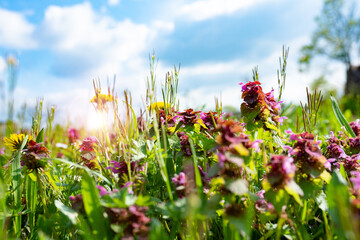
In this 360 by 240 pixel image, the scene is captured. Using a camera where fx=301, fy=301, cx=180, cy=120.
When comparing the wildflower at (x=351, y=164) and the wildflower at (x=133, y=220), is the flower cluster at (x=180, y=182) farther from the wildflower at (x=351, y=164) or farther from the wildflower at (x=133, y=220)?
the wildflower at (x=351, y=164)

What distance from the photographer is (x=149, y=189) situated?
59.1 inches

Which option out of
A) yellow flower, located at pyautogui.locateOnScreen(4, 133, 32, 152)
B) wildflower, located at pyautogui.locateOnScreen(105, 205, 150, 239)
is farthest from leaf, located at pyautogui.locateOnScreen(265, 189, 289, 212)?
yellow flower, located at pyautogui.locateOnScreen(4, 133, 32, 152)

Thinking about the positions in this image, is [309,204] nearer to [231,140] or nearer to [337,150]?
[337,150]

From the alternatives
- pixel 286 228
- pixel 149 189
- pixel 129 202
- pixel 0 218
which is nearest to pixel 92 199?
pixel 129 202

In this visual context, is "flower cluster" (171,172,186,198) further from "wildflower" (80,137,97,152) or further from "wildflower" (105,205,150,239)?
"wildflower" (80,137,97,152)

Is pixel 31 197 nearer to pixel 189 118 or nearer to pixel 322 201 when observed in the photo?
pixel 189 118

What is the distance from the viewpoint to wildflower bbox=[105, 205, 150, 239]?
3.31ft

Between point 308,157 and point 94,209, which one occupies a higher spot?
point 308,157

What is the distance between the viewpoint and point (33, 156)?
1.47m

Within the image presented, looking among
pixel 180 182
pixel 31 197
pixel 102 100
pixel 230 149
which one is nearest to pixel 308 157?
pixel 230 149

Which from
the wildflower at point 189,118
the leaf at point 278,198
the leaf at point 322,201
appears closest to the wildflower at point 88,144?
the wildflower at point 189,118

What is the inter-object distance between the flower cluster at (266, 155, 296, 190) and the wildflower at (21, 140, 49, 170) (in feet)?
3.48

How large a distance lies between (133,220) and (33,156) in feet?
2.38

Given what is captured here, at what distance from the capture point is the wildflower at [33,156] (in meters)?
1.46
